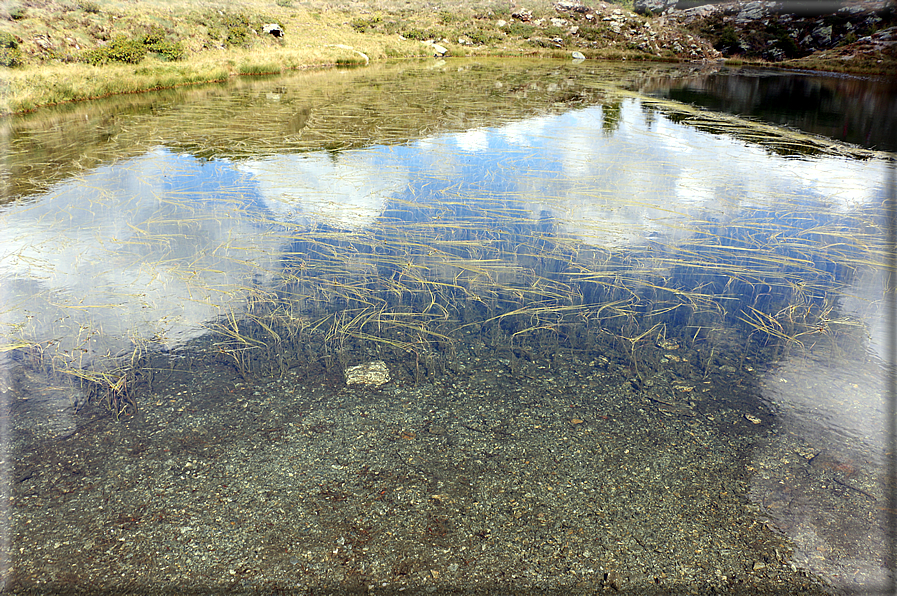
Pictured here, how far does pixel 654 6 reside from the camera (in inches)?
2350

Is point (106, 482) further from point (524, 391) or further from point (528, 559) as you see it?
point (524, 391)

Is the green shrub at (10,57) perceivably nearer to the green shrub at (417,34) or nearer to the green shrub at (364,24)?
the green shrub at (364,24)

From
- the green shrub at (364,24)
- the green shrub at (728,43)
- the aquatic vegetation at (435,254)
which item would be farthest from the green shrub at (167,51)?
the green shrub at (728,43)

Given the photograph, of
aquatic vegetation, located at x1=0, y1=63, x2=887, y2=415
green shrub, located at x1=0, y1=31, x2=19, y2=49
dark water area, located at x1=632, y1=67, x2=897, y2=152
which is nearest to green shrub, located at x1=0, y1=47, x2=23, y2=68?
green shrub, located at x1=0, y1=31, x2=19, y2=49

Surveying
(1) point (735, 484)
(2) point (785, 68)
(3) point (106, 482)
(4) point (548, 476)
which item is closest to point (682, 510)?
(1) point (735, 484)

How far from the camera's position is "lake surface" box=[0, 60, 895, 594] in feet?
8.03

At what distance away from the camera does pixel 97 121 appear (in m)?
13.0

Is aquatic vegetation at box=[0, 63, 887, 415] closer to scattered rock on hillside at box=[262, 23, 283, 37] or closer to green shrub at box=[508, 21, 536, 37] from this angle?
scattered rock on hillside at box=[262, 23, 283, 37]

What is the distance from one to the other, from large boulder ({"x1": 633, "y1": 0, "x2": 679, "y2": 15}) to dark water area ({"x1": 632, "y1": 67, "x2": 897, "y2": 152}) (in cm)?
3442

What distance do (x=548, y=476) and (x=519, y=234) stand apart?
3875 millimetres

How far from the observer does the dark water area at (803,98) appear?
513 inches

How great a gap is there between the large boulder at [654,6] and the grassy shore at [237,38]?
5.68m

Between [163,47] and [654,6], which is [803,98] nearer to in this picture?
[163,47]

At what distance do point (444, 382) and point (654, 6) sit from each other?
72174 mm
